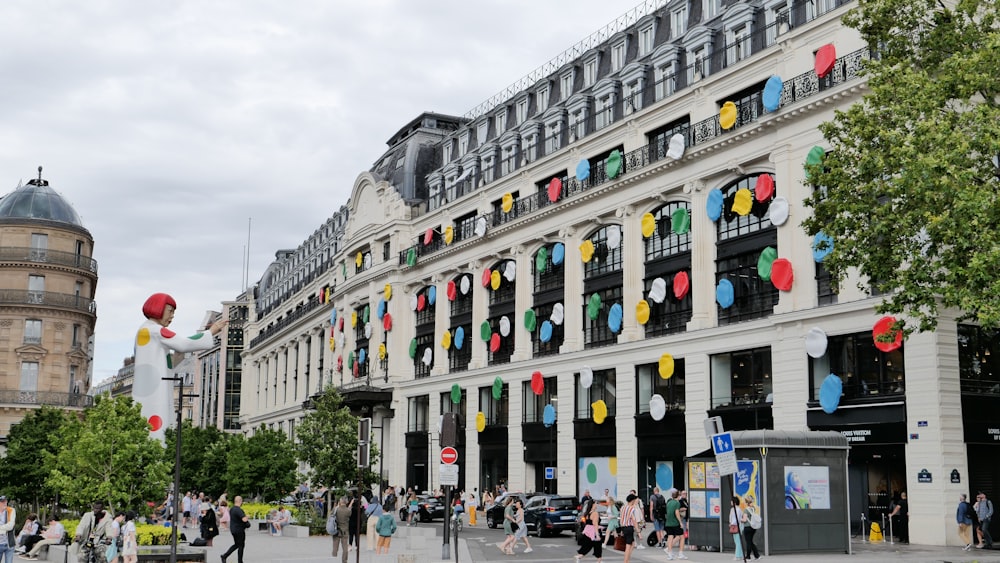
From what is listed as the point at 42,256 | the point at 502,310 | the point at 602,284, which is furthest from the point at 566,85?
the point at 42,256

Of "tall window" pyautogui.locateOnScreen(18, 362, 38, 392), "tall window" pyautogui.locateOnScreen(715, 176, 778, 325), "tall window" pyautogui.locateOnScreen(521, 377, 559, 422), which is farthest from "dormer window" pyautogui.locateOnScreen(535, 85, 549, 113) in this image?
"tall window" pyautogui.locateOnScreen(18, 362, 38, 392)

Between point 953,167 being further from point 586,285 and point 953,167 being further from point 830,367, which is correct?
point 586,285

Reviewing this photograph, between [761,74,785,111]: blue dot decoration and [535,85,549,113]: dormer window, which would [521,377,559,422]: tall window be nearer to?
[535,85,549,113]: dormer window

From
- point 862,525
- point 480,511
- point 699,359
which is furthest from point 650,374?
point 480,511

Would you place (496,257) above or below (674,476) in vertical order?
above

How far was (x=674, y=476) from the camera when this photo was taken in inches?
1766

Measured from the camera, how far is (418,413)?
67875 millimetres

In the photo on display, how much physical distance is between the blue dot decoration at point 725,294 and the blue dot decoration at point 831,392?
6.71 metres

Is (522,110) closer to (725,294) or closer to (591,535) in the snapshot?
(725,294)

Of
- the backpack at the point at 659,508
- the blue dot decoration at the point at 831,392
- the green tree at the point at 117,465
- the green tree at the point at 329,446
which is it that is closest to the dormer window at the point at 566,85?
the green tree at the point at 329,446

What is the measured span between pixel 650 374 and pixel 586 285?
7075 millimetres

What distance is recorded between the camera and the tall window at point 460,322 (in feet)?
208

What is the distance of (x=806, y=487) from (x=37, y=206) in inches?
2107

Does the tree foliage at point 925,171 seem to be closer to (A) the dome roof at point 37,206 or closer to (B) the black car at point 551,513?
(B) the black car at point 551,513
